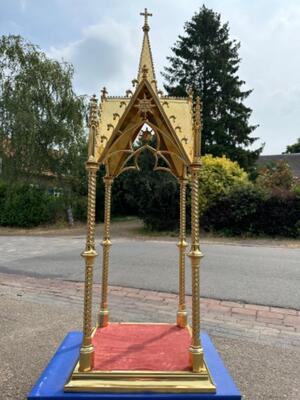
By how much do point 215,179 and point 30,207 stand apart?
1144 cm

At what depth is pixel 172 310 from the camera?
5137mm

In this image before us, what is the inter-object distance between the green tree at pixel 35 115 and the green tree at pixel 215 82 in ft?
30.4

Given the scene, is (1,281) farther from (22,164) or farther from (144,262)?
(22,164)

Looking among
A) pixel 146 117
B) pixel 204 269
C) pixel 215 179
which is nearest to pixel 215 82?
pixel 215 179

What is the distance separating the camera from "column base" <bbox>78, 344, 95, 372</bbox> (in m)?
2.38

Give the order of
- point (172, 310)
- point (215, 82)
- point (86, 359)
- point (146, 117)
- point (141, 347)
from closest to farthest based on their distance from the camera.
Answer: point (86, 359) < point (146, 117) < point (141, 347) < point (172, 310) < point (215, 82)

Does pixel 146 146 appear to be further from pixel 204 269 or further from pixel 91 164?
pixel 204 269

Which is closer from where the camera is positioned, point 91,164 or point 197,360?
point 197,360

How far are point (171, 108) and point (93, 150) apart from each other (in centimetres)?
72

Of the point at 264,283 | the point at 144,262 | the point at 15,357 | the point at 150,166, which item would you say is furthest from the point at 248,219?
the point at 15,357

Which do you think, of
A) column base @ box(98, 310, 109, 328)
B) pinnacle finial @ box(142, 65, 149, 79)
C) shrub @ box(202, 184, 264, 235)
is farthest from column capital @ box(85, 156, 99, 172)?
shrub @ box(202, 184, 264, 235)

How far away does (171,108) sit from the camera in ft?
9.11

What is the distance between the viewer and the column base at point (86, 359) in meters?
2.38

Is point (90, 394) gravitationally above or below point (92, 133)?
below
